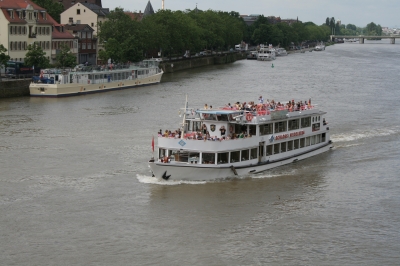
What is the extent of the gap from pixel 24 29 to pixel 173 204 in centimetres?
5230

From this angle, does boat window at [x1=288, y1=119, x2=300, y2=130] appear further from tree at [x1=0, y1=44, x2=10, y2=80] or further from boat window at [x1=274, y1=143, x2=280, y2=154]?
tree at [x1=0, y1=44, x2=10, y2=80]

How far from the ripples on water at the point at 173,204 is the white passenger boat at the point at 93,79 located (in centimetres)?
1419

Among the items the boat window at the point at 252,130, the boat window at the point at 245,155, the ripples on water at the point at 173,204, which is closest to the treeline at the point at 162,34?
the ripples on water at the point at 173,204

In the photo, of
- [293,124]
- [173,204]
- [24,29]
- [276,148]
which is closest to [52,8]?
[24,29]

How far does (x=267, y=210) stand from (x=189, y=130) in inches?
295

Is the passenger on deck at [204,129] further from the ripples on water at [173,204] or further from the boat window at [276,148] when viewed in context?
the boat window at [276,148]

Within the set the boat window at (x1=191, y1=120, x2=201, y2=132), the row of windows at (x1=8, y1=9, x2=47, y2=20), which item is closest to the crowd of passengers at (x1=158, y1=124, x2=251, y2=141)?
the boat window at (x1=191, y1=120, x2=201, y2=132)

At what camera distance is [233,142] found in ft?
113

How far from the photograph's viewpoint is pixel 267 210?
30312mm

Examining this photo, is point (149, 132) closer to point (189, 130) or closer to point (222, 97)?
point (189, 130)

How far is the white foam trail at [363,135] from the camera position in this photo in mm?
45906

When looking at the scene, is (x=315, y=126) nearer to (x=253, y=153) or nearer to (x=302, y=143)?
(x=302, y=143)

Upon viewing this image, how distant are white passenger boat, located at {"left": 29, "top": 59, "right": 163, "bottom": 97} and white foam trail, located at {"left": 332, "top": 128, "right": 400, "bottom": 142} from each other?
28.8 metres

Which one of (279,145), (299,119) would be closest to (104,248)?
(279,145)
